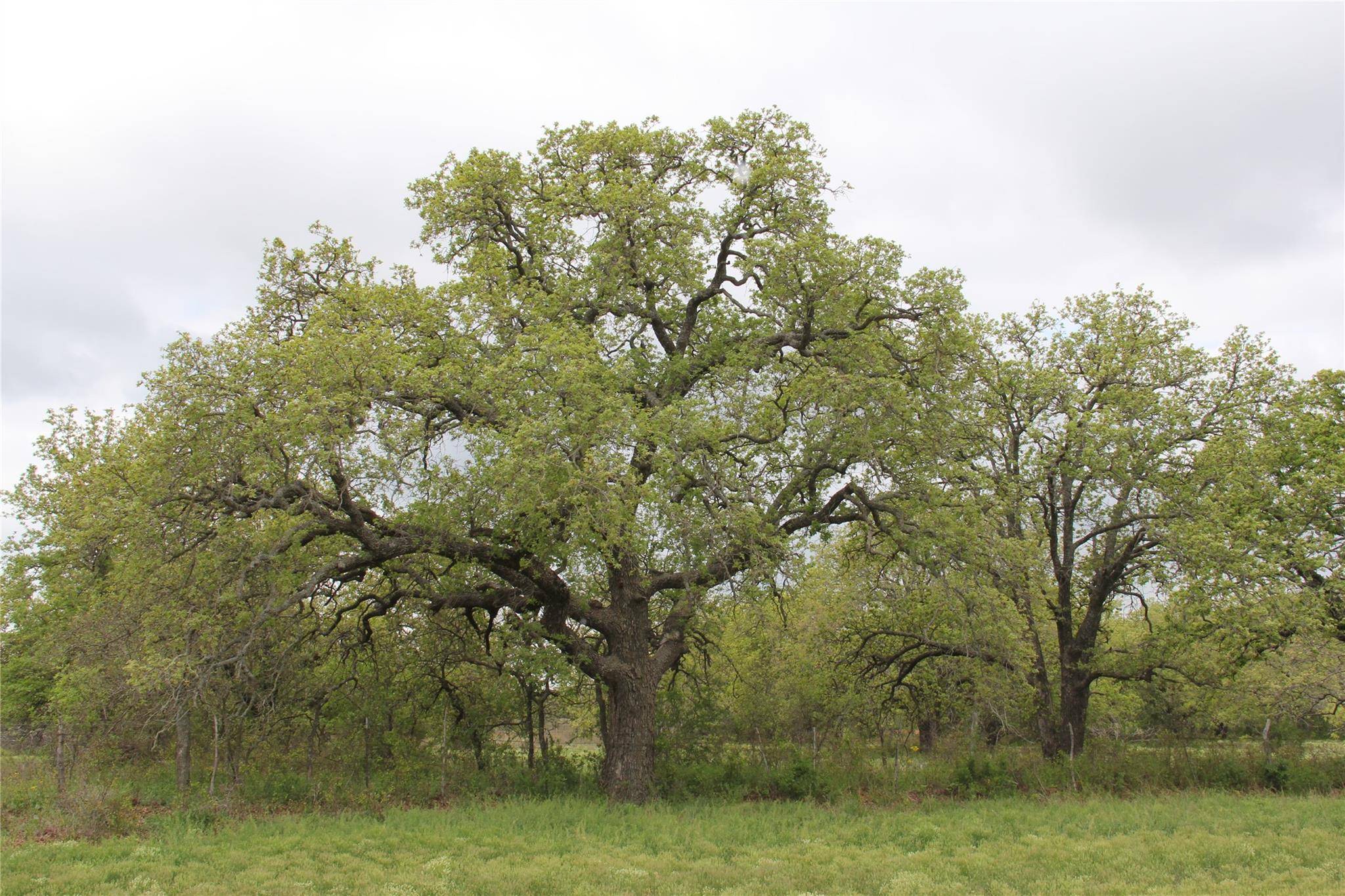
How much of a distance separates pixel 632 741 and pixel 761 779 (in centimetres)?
405

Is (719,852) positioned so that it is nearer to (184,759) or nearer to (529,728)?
(529,728)

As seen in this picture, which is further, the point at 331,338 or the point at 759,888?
the point at 331,338

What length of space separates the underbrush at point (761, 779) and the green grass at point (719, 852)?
6.97 ft

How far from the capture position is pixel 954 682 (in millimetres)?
19672

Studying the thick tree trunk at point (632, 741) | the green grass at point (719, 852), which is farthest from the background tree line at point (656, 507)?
the green grass at point (719, 852)

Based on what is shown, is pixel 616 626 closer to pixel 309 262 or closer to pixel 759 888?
pixel 759 888

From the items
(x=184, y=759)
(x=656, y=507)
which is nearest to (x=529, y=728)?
(x=184, y=759)

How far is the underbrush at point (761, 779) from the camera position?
17.1 metres

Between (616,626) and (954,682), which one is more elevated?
(616,626)

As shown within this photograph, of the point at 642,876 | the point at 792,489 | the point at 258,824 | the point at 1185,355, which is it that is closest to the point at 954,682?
the point at 792,489

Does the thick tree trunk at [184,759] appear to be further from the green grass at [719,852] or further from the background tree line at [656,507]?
the green grass at [719,852]

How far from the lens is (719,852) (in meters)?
12.3

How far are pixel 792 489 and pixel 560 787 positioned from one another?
8564 millimetres

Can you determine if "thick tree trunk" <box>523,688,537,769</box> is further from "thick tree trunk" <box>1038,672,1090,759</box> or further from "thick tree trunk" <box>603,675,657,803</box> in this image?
"thick tree trunk" <box>1038,672,1090,759</box>
